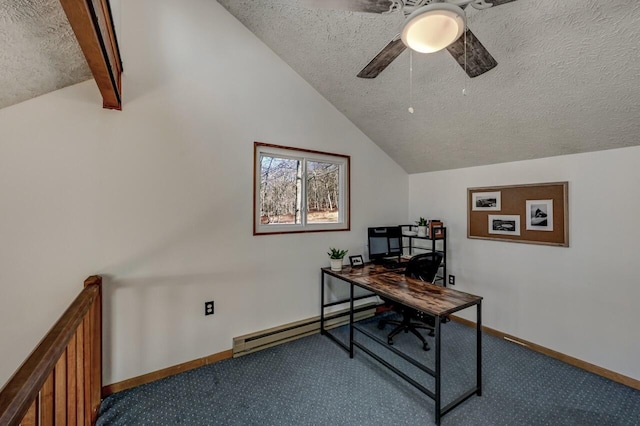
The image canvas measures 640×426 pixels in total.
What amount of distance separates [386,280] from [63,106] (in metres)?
2.97

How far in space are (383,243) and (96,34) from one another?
3120 millimetres

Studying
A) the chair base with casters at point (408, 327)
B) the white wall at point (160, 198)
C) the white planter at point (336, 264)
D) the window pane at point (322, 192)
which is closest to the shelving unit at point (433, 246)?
the chair base with casters at point (408, 327)

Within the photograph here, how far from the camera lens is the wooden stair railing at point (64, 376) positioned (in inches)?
29.5

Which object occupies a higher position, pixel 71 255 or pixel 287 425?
pixel 71 255

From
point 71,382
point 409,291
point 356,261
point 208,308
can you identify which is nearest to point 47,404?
point 71,382

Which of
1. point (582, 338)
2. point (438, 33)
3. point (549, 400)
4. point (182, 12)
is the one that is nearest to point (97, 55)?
point (182, 12)

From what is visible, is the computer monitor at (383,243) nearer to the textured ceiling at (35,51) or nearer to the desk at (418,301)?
the desk at (418,301)

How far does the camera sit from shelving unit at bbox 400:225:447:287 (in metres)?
3.38

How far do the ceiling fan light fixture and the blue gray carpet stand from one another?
7.77ft

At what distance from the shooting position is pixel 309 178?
10.3ft

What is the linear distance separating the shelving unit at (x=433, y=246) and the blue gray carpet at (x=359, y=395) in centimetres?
103

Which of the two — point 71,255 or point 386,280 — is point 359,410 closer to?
point 386,280

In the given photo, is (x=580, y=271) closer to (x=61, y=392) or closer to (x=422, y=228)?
(x=422, y=228)

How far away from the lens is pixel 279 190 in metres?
2.97
